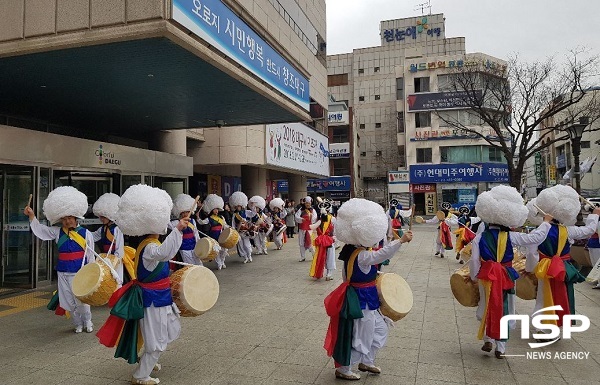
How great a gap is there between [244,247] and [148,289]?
8399mm

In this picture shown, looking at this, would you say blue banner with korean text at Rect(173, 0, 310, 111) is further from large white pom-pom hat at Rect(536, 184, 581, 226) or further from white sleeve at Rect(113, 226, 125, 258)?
large white pom-pom hat at Rect(536, 184, 581, 226)

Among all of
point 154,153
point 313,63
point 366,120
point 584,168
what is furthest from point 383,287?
point 366,120

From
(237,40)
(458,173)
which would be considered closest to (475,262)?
(237,40)

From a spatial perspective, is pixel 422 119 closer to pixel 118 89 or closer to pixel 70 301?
pixel 118 89

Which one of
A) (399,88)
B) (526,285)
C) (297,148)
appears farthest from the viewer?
(399,88)

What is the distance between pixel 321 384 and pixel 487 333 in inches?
75.5

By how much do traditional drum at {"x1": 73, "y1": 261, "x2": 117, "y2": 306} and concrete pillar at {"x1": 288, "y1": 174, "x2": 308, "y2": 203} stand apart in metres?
20.5

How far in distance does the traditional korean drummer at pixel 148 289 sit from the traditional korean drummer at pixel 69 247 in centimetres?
203

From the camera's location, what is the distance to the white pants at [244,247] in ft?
40.2

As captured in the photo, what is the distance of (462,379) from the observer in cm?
404

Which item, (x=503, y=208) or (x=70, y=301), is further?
(x=70, y=301)

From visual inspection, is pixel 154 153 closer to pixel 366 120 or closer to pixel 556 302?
pixel 556 302

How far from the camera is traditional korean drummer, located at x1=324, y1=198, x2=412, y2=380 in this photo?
13.1ft

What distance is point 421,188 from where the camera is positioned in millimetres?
38000
